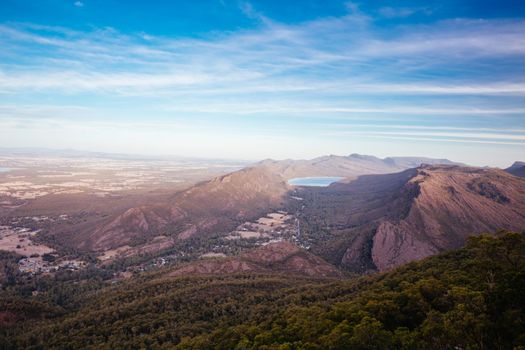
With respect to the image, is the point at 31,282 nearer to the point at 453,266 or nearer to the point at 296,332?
the point at 296,332

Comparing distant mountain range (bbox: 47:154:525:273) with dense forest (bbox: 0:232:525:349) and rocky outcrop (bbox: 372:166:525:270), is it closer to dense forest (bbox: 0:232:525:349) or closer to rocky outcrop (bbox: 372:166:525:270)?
rocky outcrop (bbox: 372:166:525:270)

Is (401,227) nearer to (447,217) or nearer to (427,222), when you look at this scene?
(427,222)

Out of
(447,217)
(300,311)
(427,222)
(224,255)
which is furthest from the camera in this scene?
(447,217)

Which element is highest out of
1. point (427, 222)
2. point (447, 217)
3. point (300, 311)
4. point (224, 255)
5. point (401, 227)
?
point (447, 217)

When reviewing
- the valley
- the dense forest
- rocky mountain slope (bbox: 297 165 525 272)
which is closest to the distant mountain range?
rocky mountain slope (bbox: 297 165 525 272)

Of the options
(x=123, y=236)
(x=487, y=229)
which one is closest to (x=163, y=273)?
(x=123, y=236)

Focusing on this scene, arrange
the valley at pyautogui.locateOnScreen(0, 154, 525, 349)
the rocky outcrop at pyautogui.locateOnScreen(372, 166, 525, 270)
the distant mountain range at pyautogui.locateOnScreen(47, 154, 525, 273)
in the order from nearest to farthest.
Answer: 1. the valley at pyautogui.locateOnScreen(0, 154, 525, 349)
2. the rocky outcrop at pyautogui.locateOnScreen(372, 166, 525, 270)
3. the distant mountain range at pyautogui.locateOnScreen(47, 154, 525, 273)

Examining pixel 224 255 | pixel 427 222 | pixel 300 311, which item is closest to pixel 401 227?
pixel 427 222

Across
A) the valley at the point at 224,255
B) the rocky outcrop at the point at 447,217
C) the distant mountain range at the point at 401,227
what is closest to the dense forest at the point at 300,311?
the valley at the point at 224,255

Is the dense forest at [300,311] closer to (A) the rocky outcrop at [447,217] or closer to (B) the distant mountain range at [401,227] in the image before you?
(B) the distant mountain range at [401,227]
